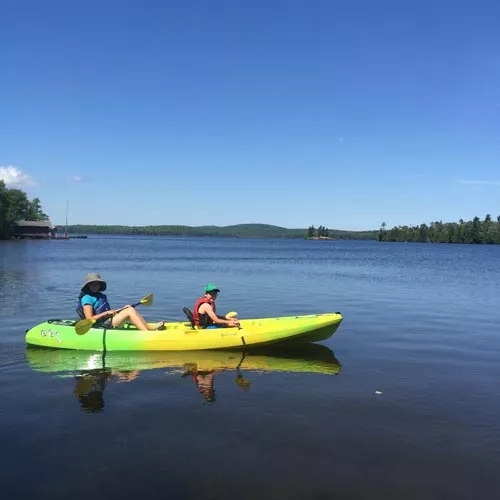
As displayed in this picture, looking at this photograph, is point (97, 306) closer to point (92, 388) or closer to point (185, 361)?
point (185, 361)

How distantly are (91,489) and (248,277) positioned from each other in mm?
29912

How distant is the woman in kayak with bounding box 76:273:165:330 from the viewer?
12812mm

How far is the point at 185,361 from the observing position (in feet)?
40.2

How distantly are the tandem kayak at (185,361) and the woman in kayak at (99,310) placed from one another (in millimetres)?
782

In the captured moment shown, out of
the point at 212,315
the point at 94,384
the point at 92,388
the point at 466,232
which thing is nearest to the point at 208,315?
the point at 212,315

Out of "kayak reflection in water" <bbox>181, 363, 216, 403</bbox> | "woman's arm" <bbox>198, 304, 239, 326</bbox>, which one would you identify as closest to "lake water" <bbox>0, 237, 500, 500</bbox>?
"kayak reflection in water" <bbox>181, 363, 216, 403</bbox>

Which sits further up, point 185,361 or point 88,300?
point 88,300

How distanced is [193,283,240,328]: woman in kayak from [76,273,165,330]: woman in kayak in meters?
1.26

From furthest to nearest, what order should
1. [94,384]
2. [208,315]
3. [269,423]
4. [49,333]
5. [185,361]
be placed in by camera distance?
[208,315] < [49,333] < [185,361] < [94,384] < [269,423]

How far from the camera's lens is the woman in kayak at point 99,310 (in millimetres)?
12812

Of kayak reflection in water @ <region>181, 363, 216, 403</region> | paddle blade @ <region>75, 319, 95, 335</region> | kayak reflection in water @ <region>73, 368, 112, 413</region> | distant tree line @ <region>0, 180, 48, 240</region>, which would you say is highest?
distant tree line @ <region>0, 180, 48, 240</region>

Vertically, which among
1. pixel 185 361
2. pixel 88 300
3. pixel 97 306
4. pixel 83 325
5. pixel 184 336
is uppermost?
pixel 88 300

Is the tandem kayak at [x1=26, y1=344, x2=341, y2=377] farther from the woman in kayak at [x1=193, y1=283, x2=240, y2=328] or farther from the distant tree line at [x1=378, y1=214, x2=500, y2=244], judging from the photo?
the distant tree line at [x1=378, y1=214, x2=500, y2=244]

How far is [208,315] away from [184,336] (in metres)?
0.86
